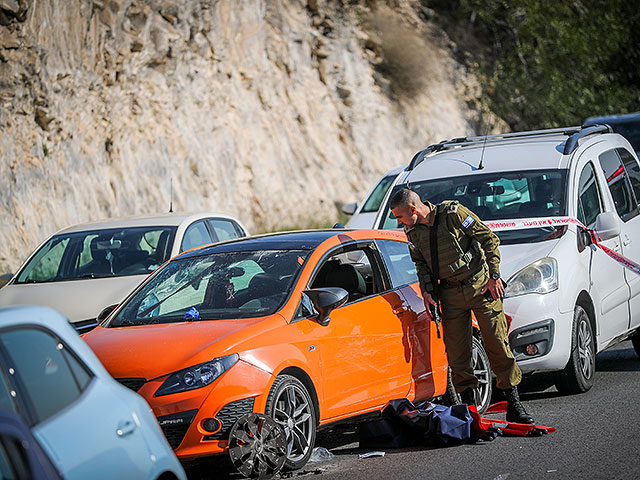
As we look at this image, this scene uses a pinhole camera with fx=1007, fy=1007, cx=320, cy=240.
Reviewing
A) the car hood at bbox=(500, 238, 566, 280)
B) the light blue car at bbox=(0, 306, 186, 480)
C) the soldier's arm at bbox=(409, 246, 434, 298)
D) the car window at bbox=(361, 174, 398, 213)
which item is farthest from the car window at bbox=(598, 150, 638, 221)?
the car window at bbox=(361, 174, 398, 213)

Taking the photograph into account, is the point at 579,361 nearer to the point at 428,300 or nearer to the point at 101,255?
the point at 428,300

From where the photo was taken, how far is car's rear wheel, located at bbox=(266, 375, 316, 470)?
20.5 ft

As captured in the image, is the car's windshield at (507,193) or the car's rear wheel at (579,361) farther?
the car's windshield at (507,193)

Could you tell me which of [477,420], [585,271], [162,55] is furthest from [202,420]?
[162,55]

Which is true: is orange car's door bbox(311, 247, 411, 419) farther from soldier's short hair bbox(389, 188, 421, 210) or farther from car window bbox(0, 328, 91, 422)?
car window bbox(0, 328, 91, 422)

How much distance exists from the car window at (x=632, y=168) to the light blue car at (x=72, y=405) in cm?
793

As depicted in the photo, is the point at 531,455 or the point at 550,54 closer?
the point at 531,455

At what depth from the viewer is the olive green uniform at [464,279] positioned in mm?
7438

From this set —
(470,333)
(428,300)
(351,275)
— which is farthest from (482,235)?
(351,275)

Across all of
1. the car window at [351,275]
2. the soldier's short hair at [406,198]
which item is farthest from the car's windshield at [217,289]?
the soldier's short hair at [406,198]

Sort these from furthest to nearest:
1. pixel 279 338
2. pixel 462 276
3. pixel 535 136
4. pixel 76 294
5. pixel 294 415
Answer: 1. pixel 535 136
2. pixel 76 294
3. pixel 462 276
4. pixel 279 338
5. pixel 294 415

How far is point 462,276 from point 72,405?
427 centimetres

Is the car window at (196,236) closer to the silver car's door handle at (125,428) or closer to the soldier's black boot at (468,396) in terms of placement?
the soldier's black boot at (468,396)

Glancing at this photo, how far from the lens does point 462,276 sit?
7441 millimetres
